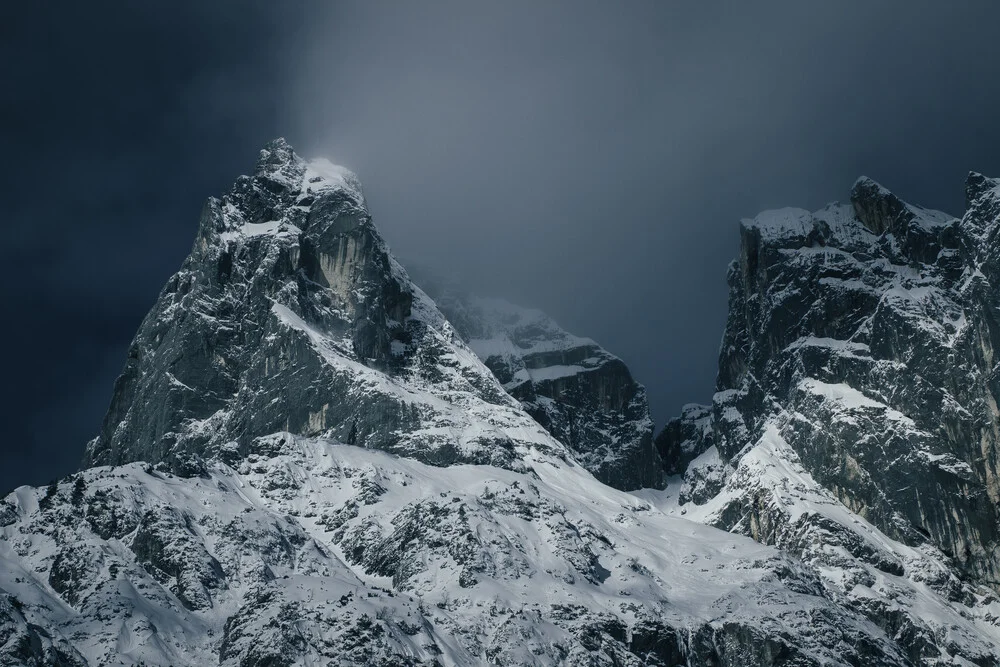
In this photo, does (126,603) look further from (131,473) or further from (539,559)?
(539,559)

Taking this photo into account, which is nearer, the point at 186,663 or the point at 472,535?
the point at 186,663

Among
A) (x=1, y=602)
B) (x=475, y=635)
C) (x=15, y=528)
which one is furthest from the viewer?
(x=15, y=528)

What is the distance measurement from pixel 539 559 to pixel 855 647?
149ft

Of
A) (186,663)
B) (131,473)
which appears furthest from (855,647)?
(131,473)

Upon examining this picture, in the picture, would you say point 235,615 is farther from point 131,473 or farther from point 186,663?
point 131,473

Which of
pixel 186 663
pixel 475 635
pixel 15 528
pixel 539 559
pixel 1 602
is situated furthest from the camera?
pixel 539 559

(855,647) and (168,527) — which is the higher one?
(168,527)

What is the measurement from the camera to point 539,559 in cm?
19575

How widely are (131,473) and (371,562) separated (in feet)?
120

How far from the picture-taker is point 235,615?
15688 cm

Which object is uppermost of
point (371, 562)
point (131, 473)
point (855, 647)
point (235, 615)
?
point (131, 473)

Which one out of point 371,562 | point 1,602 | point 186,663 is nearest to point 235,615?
point 186,663

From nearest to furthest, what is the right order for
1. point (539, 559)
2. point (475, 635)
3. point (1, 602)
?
point (1, 602) → point (475, 635) → point (539, 559)

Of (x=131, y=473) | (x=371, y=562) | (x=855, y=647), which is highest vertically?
(x=131, y=473)
